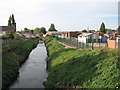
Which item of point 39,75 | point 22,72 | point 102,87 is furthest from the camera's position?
point 22,72

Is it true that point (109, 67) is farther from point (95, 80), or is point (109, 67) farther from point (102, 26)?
point (102, 26)

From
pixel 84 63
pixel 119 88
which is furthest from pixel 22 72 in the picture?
pixel 119 88

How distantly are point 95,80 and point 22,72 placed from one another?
45.1ft

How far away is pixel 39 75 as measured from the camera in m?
20.8

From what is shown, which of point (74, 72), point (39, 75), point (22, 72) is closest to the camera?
point (74, 72)

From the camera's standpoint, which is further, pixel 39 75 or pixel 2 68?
pixel 39 75

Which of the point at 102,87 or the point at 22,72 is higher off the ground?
the point at 102,87

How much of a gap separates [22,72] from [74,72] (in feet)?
33.8

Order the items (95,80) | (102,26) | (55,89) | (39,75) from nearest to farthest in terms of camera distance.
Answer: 1. (95,80)
2. (55,89)
3. (39,75)
4. (102,26)

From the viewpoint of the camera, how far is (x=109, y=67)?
12.7 meters

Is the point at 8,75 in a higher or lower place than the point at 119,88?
lower

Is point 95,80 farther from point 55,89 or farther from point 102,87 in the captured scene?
point 55,89

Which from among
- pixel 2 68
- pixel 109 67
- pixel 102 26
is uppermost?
pixel 102 26

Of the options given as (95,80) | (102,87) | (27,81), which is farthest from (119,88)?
(27,81)
